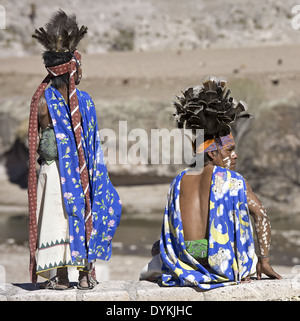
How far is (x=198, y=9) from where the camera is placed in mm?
44188

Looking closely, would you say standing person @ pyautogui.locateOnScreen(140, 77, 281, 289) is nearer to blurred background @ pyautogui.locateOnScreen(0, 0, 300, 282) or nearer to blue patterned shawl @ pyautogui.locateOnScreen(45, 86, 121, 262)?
blue patterned shawl @ pyautogui.locateOnScreen(45, 86, 121, 262)

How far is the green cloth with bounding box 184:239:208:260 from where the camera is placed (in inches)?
169

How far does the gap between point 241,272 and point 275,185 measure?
16.4 meters

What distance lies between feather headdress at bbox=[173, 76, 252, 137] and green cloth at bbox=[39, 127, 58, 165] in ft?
2.73

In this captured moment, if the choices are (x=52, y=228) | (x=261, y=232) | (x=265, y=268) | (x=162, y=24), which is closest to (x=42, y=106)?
(x=52, y=228)

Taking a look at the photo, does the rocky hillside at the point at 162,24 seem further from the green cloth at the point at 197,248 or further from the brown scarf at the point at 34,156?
the green cloth at the point at 197,248

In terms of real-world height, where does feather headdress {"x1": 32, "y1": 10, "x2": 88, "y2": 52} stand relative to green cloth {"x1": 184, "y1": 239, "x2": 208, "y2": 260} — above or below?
above

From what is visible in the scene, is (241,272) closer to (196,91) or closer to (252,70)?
(196,91)

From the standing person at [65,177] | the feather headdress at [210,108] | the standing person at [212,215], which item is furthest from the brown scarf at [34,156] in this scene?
the feather headdress at [210,108]

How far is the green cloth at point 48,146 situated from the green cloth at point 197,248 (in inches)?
39.3

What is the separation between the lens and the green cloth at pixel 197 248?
14.1 ft

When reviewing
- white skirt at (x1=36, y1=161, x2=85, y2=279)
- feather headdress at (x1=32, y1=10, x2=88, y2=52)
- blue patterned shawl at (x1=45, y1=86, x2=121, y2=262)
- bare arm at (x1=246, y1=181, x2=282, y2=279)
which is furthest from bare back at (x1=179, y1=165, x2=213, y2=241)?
feather headdress at (x1=32, y1=10, x2=88, y2=52)

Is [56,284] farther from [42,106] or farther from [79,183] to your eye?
[42,106]

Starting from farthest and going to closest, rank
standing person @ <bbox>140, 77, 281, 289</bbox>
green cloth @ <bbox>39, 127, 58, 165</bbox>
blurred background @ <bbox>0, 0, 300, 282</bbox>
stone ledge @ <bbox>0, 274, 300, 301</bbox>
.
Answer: blurred background @ <bbox>0, 0, 300, 282</bbox>
green cloth @ <bbox>39, 127, 58, 165</bbox>
standing person @ <bbox>140, 77, 281, 289</bbox>
stone ledge @ <bbox>0, 274, 300, 301</bbox>
